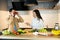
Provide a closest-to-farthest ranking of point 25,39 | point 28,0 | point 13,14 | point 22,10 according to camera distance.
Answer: point 25,39 → point 13,14 → point 28,0 → point 22,10

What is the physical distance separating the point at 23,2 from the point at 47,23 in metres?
0.51

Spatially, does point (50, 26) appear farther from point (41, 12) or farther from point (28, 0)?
point (28, 0)

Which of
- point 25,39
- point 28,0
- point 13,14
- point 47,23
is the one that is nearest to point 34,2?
point 28,0

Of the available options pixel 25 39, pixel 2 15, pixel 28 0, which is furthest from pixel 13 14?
pixel 2 15

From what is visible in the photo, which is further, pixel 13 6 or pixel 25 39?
pixel 13 6

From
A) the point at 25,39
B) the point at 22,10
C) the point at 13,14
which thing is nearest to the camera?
the point at 25,39

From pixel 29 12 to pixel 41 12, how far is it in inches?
7.7

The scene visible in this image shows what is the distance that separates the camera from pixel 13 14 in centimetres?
154

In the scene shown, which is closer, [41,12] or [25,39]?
[25,39]

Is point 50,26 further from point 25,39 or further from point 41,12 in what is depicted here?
point 25,39

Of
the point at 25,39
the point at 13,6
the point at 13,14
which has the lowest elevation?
the point at 25,39

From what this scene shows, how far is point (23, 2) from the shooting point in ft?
7.48

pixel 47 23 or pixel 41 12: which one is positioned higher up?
pixel 41 12

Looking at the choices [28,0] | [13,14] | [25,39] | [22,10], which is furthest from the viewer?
[22,10]
